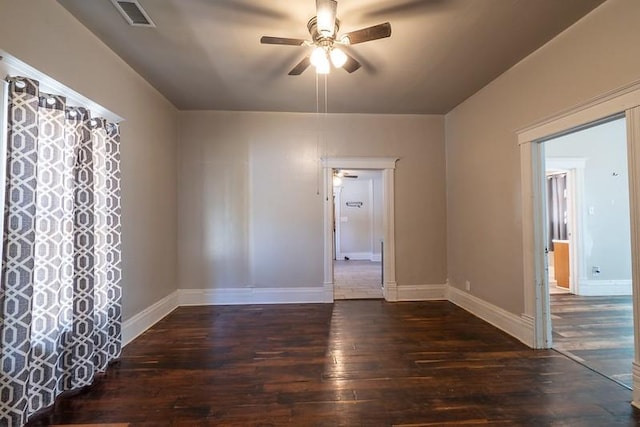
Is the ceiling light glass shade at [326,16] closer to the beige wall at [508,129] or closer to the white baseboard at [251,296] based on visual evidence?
the beige wall at [508,129]

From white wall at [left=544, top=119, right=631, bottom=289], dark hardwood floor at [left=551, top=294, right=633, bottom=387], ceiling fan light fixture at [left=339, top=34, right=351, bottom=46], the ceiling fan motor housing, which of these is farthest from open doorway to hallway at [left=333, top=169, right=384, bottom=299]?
ceiling fan light fixture at [left=339, top=34, right=351, bottom=46]

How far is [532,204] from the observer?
9.62 feet

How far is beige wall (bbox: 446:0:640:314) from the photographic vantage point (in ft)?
7.12

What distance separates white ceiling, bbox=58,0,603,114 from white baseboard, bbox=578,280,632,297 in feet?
12.0

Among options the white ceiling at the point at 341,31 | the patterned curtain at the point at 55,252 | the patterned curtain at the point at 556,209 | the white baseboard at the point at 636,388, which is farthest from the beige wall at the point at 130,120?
the patterned curtain at the point at 556,209

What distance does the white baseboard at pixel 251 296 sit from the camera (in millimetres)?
4355

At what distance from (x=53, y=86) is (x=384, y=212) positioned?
3.92 metres

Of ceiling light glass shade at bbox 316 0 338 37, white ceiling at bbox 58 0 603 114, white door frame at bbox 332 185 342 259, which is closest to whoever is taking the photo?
ceiling light glass shade at bbox 316 0 338 37

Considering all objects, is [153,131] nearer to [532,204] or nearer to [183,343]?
[183,343]

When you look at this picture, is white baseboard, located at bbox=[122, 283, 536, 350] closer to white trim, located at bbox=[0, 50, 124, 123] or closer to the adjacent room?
the adjacent room

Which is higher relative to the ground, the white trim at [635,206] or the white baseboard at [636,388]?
the white trim at [635,206]

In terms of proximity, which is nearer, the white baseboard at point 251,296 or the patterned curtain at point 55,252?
the patterned curtain at point 55,252

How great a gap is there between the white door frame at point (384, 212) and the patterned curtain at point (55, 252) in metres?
2.66

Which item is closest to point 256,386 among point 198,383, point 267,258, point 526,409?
point 198,383
